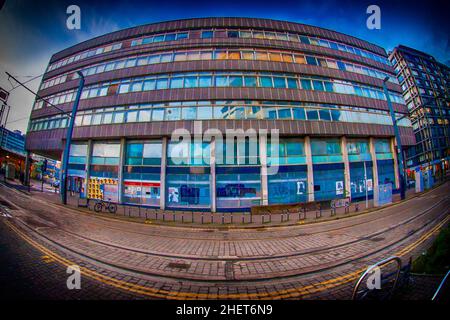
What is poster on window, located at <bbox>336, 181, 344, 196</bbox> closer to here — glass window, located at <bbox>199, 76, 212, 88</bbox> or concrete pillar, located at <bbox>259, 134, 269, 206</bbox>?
concrete pillar, located at <bbox>259, 134, 269, 206</bbox>

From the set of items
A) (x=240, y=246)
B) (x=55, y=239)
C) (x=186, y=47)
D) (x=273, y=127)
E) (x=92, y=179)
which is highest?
(x=186, y=47)

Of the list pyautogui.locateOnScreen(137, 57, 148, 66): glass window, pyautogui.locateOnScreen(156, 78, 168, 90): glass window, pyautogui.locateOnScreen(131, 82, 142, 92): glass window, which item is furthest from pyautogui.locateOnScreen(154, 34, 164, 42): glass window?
pyautogui.locateOnScreen(131, 82, 142, 92): glass window

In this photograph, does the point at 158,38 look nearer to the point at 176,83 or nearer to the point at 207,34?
the point at 207,34

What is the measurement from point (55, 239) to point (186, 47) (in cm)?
1998

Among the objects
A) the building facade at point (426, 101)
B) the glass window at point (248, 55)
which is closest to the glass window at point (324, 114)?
the building facade at point (426, 101)

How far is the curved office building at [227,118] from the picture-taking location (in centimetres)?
1456

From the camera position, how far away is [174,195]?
587 inches

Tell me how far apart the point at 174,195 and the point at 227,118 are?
9.55 meters

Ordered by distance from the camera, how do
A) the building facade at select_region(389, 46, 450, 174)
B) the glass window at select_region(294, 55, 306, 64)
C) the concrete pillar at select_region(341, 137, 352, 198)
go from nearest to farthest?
the building facade at select_region(389, 46, 450, 174) < the concrete pillar at select_region(341, 137, 352, 198) < the glass window at select_region(294, 55, 306, 64)

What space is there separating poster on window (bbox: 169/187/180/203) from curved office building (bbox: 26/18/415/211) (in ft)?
0.33

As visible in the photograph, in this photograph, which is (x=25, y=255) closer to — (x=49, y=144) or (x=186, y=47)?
(x=186, y=47)

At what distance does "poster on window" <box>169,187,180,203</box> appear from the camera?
14828mm

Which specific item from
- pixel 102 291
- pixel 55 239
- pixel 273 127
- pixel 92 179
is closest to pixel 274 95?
pixel 273 127
